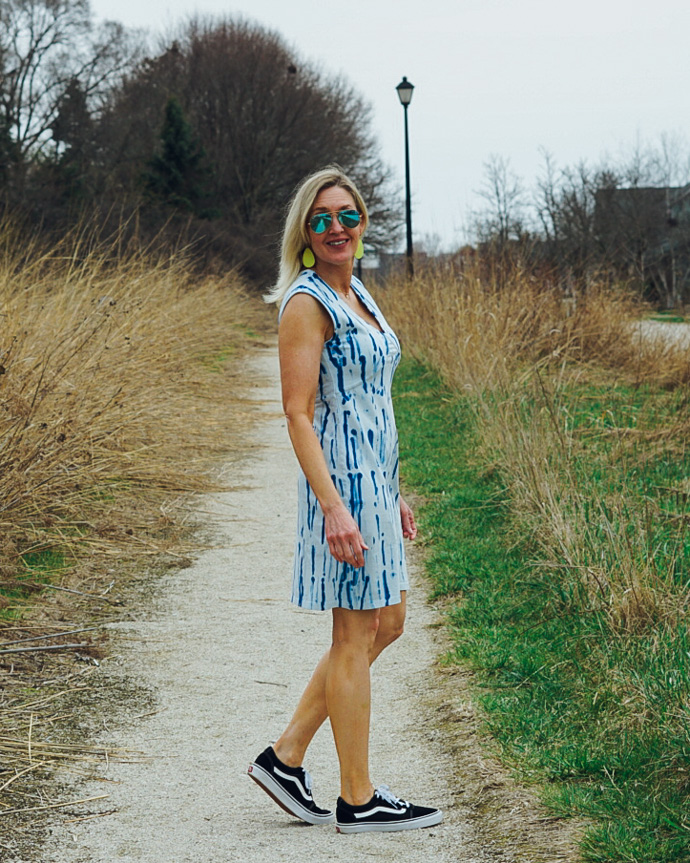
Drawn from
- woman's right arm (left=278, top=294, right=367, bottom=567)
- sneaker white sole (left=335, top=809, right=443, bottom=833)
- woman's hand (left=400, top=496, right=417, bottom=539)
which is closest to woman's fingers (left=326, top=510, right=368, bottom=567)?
woman's right arm (left=278, top=294, right=367, bottom=567)

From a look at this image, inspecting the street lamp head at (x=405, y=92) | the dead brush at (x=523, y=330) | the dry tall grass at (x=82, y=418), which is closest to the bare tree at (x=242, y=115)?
the street lamp head at (x=405, y=92)

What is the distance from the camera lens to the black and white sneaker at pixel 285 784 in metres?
3.06

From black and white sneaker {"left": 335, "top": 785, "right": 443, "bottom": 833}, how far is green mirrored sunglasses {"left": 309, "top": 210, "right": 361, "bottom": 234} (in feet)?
5.22

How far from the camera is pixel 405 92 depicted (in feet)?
71.4

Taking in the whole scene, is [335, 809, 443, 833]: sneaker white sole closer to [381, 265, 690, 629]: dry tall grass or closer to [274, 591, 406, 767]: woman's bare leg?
[274, 591, 406, 767]: woman's bare leg

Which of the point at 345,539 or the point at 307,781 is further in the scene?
the point at 307,781

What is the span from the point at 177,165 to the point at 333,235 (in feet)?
120

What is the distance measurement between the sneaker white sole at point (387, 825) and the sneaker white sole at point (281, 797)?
0.37ft

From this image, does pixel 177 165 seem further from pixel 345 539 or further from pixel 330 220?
pixel 345 539

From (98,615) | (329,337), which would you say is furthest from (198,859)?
(98,615)

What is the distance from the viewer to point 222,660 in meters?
4.59

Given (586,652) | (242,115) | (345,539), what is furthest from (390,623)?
(242,115)

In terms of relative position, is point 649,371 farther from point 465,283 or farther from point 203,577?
point 203,577

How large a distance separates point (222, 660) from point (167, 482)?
3182mm
